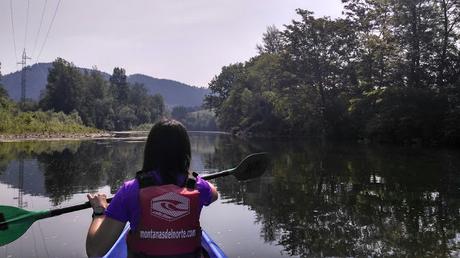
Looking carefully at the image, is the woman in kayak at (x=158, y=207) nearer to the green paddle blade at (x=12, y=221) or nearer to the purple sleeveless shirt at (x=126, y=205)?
the purple sleeveless shirt at (x=126, y=205)

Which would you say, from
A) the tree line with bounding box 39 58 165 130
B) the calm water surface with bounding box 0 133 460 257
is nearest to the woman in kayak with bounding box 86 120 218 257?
the calm water surface with bounding box 0 133 460 257

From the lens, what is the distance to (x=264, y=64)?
6147 centimetres

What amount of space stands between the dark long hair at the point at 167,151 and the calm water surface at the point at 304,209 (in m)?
4.01

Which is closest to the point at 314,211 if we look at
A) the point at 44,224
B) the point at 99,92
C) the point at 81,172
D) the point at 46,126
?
the point at 44,224

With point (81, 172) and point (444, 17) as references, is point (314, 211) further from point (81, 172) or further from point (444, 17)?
point (444, 17)

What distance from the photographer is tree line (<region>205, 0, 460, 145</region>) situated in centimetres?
3092

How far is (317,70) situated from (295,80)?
294cm

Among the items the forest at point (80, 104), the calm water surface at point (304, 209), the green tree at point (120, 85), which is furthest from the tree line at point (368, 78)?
the green tree at point (120, 85)

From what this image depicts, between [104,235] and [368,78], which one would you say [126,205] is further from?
[368,78]

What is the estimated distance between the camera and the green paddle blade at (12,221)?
3.76 m

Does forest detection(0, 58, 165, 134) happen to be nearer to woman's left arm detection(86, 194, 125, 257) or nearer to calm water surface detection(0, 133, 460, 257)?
calm water surface detection(0, 133, 460, 257)

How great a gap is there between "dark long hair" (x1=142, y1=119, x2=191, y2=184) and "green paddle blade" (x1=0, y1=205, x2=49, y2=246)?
4.05 ft

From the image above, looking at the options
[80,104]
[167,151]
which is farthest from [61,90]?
[167,151]

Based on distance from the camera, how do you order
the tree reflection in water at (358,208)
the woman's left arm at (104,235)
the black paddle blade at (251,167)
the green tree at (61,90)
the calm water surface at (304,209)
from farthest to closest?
1. the green tree at (61,90)
2. the tree reflection in water at (358,208)
3. the calm water surface at (304,209)
4. the black paddle blade at (251,167)
5. the woman's left arm at (104,235)
